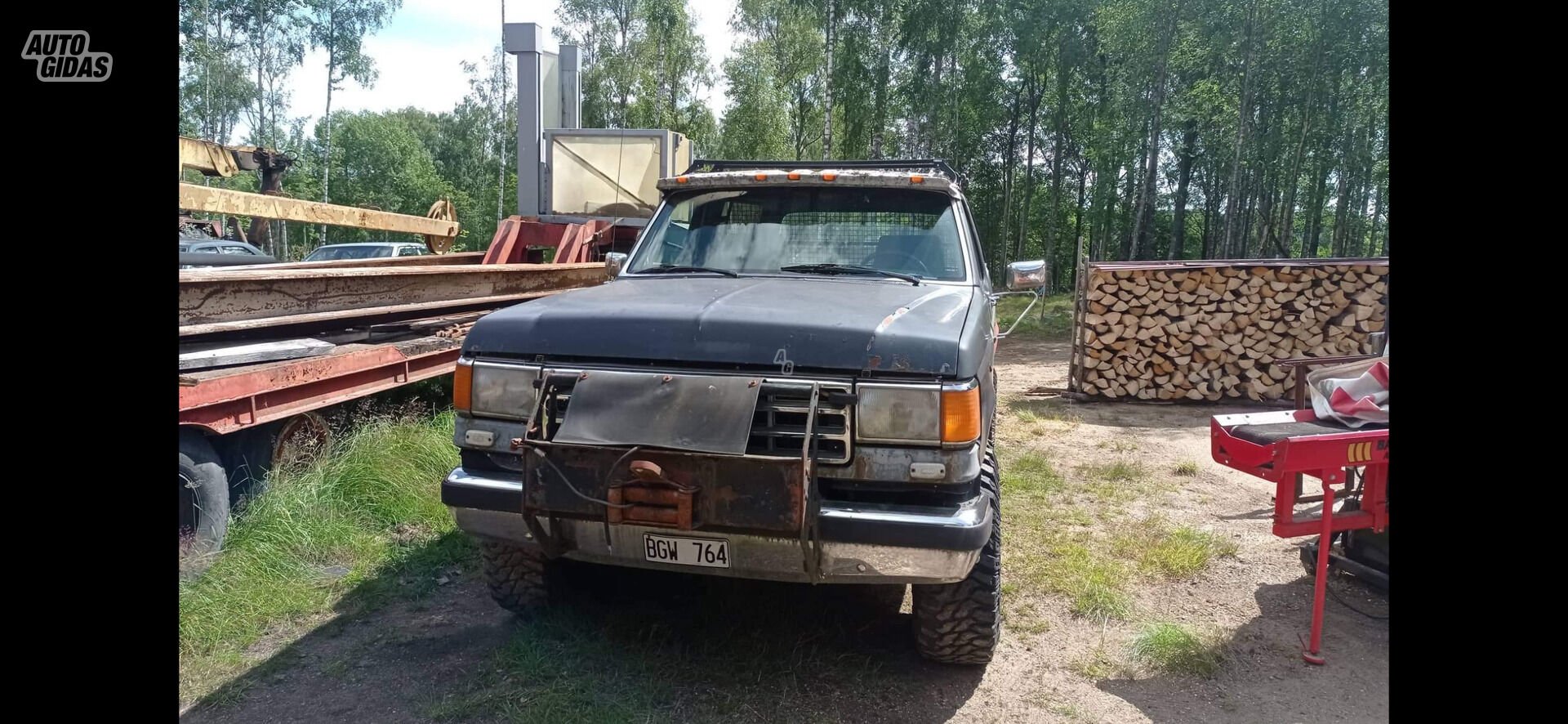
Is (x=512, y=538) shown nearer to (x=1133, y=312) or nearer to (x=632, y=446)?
(x=632, y=446)

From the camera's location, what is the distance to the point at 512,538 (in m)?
2.97

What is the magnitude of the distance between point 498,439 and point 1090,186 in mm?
31784

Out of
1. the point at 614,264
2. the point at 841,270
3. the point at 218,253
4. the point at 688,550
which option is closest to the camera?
the point at 688,550

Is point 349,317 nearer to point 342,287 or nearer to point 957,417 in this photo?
point 342,287

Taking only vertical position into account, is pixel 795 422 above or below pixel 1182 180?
below

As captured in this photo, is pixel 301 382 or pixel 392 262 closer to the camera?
pixel 301 382

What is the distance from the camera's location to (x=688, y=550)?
2.76m

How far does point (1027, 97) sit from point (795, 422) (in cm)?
2999

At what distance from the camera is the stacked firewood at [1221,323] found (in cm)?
966

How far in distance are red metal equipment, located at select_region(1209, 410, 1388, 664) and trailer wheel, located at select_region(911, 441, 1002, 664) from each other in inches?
49.9

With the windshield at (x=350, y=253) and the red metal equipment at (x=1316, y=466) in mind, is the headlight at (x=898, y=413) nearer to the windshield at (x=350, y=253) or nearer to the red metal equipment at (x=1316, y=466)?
the red metal equipment at (x=1316, y=466)

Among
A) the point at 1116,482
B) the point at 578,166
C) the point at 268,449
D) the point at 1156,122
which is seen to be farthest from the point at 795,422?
the point at 1156,122

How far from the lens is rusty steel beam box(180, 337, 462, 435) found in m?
3.97

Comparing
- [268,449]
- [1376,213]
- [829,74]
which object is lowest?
[268,449]
